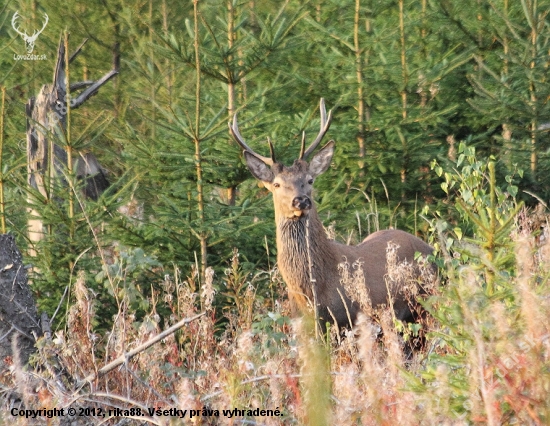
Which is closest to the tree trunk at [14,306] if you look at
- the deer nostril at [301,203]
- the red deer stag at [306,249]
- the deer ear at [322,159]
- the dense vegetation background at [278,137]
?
the dense vegetation background at [278,137]

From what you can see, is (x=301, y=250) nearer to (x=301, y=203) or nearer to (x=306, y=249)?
(x=306, y=249)

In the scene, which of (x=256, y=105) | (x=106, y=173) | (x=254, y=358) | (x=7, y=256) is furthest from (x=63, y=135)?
(x=106, y=173)

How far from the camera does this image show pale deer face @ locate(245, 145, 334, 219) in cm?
730

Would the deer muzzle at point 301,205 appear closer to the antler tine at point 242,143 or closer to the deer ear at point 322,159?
the antler tine at point 242,143

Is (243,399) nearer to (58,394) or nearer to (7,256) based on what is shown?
(58,394)

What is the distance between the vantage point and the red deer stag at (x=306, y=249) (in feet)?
23.4

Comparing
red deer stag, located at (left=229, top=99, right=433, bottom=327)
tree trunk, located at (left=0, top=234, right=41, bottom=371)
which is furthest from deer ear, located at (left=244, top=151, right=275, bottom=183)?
tree trunk, located at (left=0, top=234, right=41, bottom=371)

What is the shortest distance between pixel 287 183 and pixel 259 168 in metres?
0.29

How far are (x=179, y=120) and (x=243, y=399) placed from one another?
3582 millimetres

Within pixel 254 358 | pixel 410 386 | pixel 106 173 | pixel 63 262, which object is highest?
pixel 106 173

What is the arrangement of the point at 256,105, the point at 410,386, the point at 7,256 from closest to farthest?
the point at 410,386
the point at 7,256
the point at 256,105

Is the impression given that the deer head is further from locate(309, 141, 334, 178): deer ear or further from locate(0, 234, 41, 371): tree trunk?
locate(0, 234, 41, 371): tree trunk

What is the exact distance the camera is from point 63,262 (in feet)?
24.9

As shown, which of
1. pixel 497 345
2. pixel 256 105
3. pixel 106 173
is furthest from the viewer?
pixel 106 173
